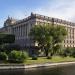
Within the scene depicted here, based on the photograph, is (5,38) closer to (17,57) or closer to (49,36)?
(49,36)

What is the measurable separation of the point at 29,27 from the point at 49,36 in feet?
130

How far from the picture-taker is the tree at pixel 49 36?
100312 mm

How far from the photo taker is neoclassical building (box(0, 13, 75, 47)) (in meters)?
133

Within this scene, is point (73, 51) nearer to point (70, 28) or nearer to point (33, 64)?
point (70, 28)

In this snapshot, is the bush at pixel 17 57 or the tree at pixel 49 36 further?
the tree at pixel 49 36

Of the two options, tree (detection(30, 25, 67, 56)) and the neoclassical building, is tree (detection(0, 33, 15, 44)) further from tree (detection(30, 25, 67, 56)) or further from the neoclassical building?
the neoclassical building

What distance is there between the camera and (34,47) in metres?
128

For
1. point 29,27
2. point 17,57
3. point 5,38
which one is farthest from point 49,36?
point 29,27

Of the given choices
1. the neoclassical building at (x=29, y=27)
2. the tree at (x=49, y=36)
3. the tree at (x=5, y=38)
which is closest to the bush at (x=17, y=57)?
the tree at (x=5, y=38)

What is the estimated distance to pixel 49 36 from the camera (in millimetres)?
98812

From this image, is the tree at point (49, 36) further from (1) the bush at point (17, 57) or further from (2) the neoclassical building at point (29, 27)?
(2) the neoclassical building at point (29, 27)

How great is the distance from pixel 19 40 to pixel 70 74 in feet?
318

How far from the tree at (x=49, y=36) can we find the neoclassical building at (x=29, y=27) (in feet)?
92.1

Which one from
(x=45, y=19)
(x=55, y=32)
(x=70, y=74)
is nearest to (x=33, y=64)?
(x=70, y=74)
